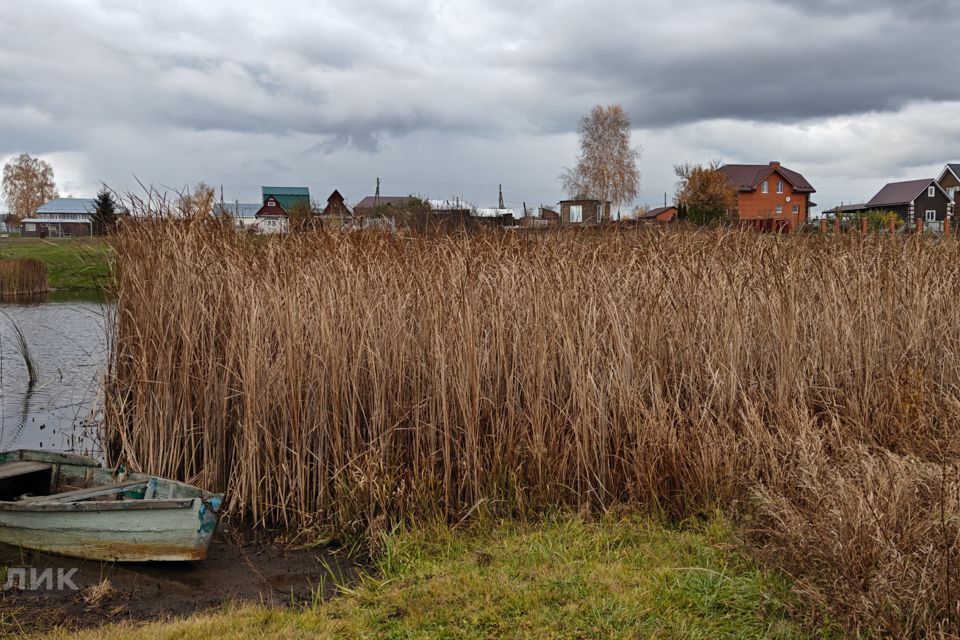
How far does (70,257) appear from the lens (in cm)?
3030

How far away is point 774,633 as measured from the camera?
10.8 feet

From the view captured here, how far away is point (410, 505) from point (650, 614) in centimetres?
190

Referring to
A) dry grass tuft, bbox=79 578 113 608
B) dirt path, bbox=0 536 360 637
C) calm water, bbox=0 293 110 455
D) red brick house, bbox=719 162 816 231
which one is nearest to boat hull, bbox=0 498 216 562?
dirt path, bbox=0 536 360 637

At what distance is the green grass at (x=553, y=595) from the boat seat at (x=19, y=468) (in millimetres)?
2225

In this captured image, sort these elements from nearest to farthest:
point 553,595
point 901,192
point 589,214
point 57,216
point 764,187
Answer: point 553,595 → point 589,214 → point 764,187 → point 901,192 → point 57,216

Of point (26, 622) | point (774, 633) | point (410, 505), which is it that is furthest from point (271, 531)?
point (774, 633)

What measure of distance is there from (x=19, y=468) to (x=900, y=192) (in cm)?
6586

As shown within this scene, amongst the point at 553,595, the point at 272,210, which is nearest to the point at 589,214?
the point at 553,595

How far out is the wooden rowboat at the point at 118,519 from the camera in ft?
15.9

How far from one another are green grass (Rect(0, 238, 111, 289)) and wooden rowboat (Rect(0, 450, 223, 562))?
201 cm

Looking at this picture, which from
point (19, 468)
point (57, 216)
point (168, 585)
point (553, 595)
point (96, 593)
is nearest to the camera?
point (553, 595)

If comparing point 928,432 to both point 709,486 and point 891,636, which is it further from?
point 891,636

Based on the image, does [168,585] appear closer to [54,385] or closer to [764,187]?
[54,385]

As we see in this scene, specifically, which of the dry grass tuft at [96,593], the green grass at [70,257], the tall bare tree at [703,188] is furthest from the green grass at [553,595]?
the tall bare tree at [703,188]
